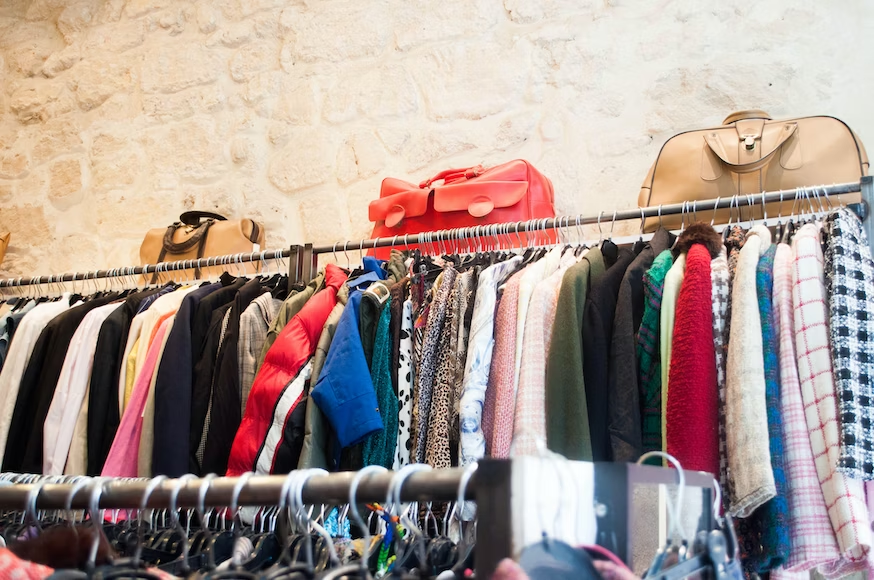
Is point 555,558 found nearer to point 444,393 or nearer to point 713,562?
point 713,562

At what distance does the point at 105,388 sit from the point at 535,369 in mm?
1172

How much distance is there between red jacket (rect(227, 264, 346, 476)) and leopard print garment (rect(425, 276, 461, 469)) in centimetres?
30

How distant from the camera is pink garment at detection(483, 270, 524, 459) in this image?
1.56 m

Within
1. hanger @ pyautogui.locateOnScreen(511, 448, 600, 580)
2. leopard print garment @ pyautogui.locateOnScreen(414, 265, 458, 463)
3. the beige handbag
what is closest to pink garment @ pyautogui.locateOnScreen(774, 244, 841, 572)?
leopard print garment @ pyautogui.locateOnScreen(414, 265, 458, 463)

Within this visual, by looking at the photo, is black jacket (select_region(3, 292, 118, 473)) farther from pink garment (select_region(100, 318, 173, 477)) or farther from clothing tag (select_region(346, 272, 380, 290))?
clothing tag (select_region(346, 272, 380, 290))

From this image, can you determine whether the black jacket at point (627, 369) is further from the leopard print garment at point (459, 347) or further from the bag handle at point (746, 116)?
the bag handle at point (746, 116)

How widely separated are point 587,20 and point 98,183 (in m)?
2.04

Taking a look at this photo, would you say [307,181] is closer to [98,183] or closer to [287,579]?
[98,183]

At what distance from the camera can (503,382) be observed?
1.61 m

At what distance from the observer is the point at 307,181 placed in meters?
2.87

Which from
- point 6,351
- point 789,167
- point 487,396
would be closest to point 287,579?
point 487,396

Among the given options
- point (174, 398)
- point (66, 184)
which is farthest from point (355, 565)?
point (66, 184)

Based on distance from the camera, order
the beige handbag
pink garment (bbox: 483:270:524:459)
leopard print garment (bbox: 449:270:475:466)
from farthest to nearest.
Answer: the beige handbag < leopard print garment (bbox: 449:270:475:466) < pink garment (bbox: 483:270:524:459)

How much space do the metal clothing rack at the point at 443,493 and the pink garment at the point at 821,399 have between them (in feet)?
1.79
